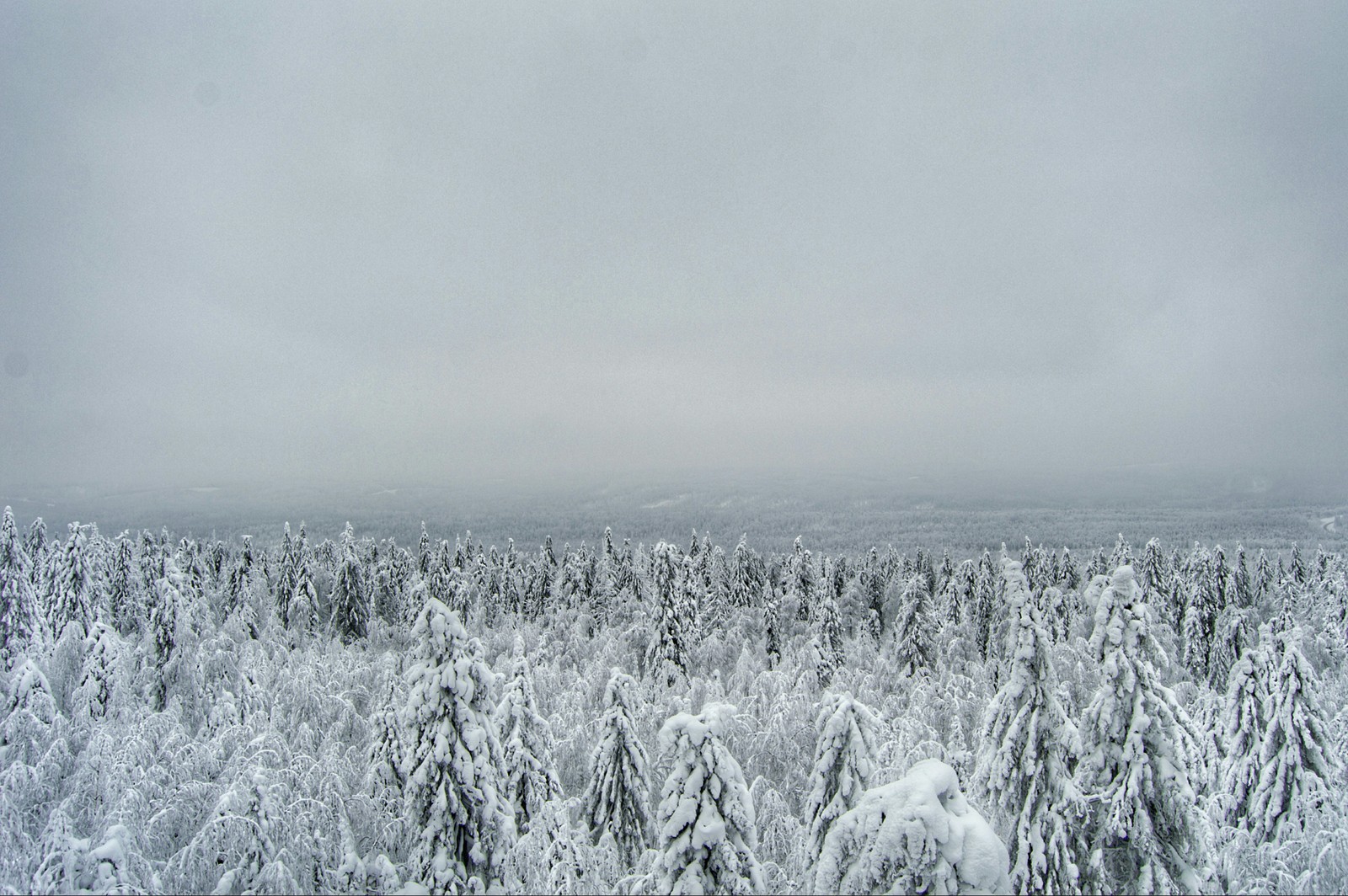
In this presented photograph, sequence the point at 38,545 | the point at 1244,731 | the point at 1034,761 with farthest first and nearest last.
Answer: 1. the point at 38,545
2. the point at 1244,731
3. the point at 1034,761

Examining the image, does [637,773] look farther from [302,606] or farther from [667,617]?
[302,606]

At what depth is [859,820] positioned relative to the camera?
7.48 m

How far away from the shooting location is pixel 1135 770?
10.4 m

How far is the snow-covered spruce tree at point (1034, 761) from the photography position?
10.5 m

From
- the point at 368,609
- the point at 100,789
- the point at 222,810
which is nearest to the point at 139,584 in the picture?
the point at 368,609

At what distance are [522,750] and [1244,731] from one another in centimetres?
1870

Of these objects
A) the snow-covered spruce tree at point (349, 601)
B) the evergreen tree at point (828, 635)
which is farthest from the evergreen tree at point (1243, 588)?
the snow-covered spruce tree at point (349, 601)

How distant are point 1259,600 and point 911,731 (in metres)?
69.5

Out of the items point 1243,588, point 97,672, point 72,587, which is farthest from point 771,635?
point 1243,588

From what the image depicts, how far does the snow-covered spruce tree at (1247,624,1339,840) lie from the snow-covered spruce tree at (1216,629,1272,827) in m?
0.33

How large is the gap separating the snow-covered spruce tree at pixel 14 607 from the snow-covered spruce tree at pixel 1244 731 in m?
46.1

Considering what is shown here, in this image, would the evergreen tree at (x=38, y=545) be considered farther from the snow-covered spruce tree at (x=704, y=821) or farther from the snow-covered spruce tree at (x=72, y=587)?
the snow-covered spruce tree at (x=704, y=821)

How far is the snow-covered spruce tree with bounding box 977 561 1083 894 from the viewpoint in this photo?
10516mm

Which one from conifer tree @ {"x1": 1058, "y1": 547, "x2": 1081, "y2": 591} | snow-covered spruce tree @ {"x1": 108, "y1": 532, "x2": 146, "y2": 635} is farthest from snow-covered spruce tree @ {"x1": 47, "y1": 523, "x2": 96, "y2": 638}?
conifer tree @ {"x1": 1058, "y1": 547, "x2": 1081, "y2": 591}
